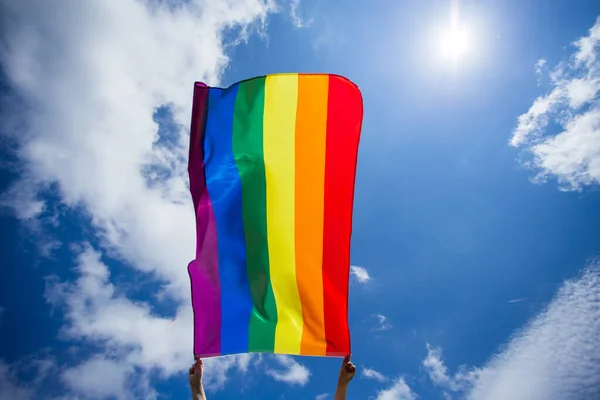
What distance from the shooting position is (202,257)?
480 centimetres

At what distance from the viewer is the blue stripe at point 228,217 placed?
4598 mm

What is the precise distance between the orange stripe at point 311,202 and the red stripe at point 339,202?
0.07 meters

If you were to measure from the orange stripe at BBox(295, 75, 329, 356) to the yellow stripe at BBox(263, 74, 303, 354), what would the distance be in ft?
0.29

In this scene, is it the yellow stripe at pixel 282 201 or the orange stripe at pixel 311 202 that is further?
the yellow stripe at pixel 282 201

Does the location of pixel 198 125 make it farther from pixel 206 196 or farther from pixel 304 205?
pixel 304 205

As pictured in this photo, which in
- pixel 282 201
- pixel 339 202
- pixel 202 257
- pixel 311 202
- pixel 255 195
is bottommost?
pixel 202 257

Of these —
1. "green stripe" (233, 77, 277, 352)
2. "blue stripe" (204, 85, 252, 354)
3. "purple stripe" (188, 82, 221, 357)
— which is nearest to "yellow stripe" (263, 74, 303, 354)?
"green stripe" (233, 77, 277, 352)

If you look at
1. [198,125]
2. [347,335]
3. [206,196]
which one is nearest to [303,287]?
[347,335]

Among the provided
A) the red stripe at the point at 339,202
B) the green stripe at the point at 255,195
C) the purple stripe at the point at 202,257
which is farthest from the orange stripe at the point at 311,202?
the purple stripe at the point at 202,257

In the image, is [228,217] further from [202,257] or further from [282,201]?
[282,201]

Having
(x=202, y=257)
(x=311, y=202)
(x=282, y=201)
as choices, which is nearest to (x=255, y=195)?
(x=282, y=201)

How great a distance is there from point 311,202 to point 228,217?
1214 millimetres

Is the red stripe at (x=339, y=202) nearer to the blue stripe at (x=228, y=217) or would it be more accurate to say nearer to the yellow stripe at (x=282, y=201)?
the yellow stripe at (x=282, y=201)

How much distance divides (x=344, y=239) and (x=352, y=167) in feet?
3.13
